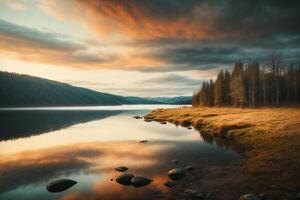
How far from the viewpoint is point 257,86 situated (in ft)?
339

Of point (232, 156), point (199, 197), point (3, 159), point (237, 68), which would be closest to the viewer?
point (199, 197)

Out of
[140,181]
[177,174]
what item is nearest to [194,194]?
[177,174]

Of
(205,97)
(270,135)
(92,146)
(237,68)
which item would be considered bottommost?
(92,146)

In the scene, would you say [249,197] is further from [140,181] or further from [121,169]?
[121,169]

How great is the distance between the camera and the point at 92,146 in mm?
37906

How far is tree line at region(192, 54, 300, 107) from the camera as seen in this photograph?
310 feet

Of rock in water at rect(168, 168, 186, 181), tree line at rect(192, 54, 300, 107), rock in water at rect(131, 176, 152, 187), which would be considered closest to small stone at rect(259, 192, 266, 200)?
rock in water at rect(168, 168, 186, 181)

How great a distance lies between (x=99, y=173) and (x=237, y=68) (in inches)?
4133

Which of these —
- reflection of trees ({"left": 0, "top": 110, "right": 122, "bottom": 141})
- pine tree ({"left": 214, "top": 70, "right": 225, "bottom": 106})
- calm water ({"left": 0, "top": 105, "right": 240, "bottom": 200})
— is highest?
pine tree ({"left": 214, "top": 70, "right": 225, "bottom": 106})

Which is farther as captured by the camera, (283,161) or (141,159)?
(141,159)

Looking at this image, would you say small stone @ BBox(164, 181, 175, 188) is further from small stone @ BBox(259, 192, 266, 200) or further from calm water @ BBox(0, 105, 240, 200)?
small stone @ BBox(259, 192, 266, 200)

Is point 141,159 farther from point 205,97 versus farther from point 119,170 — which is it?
point 205,97

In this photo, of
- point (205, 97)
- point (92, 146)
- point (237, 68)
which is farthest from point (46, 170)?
point (205, 97)

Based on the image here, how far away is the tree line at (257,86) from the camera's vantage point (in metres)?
94.6
